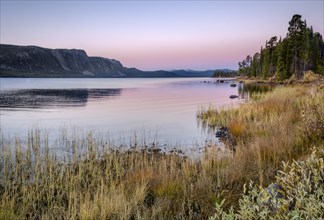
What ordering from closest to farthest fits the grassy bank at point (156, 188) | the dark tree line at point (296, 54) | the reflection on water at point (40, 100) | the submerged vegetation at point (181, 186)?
the submerged vegetation at point (181, 186) < the grassy bank at point (156, 188) < the reflection on water at point (40, 100) < the dark tree line at point (296, 54)

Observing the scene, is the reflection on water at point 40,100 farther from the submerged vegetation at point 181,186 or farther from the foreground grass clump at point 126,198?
the foreground grass clump at point 126,198

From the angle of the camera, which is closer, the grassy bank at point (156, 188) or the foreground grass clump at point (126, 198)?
the foreground grass clump at point (126, 198)

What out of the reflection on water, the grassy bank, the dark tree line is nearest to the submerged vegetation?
the grassy bank

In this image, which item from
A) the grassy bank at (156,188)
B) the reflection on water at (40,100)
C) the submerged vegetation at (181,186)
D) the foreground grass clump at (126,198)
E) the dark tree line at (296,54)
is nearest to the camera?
the submerged vegetation at (181,186)

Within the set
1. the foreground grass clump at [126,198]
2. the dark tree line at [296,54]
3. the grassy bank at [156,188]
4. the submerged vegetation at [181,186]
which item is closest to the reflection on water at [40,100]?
the submerged vegetation at [181,186]

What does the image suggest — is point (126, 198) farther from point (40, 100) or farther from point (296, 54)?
point (296, 54)

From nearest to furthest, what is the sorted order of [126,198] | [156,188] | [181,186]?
[126,198] → [181,186] → [156,188]

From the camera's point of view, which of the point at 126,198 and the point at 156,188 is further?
the point at 156,188

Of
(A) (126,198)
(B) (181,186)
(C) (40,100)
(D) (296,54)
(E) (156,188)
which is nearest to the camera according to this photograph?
(A) (126,198)

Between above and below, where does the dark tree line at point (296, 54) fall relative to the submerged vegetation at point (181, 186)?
above

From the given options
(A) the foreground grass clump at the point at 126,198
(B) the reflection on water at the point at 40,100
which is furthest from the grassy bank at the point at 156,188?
(B) the reflection on water at the point at 40,100

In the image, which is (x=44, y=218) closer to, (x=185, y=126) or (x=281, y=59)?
(x=185, y=126)

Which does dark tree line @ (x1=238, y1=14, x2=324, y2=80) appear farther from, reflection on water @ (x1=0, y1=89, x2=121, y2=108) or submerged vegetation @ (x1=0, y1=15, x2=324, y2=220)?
submerged vegetation @ (x1=0, y1=15, x2=324, y2=220)

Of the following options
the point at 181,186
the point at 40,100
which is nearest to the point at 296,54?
the point at 40,100
